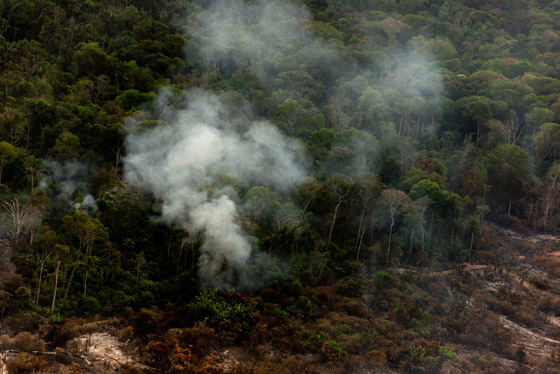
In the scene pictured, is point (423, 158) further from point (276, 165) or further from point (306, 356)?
point (306, 356)

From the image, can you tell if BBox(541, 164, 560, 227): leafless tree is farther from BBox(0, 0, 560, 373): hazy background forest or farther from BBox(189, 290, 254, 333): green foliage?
BBox(189, 290, 254, 333): green foliage

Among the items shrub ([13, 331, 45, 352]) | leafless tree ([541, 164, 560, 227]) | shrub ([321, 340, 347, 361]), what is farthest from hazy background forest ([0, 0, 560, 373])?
shrub ([13, 331, 45, 352])

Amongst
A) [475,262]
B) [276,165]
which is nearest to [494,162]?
[475,262]

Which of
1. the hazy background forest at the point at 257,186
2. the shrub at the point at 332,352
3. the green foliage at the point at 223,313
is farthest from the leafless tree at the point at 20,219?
the shrub at the point at 332,352

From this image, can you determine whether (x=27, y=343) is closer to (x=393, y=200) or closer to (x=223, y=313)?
(x=223, y=313)

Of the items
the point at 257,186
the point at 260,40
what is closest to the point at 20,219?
the point at 257,186
